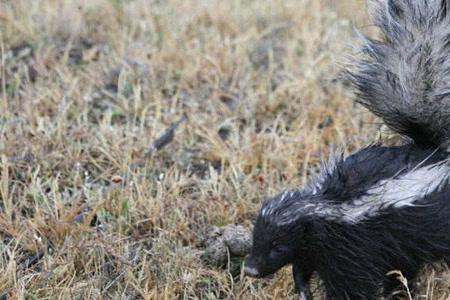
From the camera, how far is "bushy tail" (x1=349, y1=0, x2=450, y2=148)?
12.8 ft

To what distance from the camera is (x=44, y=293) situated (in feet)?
13.3

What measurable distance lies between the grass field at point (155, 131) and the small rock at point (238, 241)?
7 cm

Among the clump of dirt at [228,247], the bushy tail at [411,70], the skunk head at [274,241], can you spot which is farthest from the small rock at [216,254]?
the bushy tail at [411,70]

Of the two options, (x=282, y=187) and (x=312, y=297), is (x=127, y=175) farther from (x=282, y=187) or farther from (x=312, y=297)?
(x=312, y=297)

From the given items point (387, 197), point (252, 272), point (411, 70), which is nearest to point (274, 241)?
point (252, 272)

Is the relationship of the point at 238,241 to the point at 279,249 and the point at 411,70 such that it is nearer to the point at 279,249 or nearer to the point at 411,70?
the point at 279,249

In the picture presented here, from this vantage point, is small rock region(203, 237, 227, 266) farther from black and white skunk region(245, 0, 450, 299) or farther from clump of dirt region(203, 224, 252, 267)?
black and white skunk region(245, 0, 450, 299)

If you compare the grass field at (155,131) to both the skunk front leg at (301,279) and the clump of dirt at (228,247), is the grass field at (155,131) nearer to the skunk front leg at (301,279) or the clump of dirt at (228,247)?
the clump of dirt at (228,247)

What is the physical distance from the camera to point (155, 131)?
18.1 ft

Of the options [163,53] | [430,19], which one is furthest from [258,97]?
[430,19]

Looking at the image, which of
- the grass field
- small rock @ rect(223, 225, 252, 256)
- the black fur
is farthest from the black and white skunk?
small rock @ rect(223, 225, 252, 256)

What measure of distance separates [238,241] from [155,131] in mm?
1343

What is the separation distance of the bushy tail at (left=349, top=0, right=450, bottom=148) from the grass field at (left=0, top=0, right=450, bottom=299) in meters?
0.33

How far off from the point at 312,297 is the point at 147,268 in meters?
0.83
